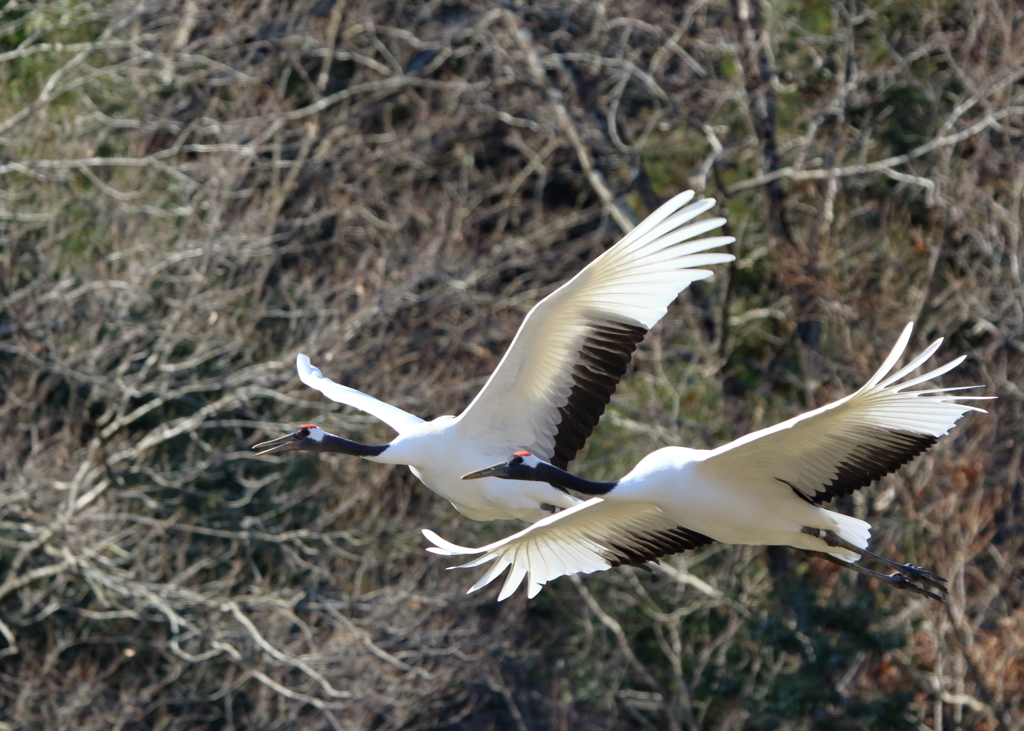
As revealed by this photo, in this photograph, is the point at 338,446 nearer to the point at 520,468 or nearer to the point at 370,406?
the point at 370,406

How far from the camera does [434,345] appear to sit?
17.5m

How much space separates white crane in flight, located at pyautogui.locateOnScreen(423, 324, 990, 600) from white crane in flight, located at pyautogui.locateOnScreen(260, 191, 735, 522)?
0.33 meters

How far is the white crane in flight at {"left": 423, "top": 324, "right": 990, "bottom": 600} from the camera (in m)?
6.89

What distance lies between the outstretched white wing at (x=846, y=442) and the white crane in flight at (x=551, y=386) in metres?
0.90

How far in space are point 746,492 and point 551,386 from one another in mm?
1420

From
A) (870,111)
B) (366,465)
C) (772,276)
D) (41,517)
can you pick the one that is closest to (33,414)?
(41,517)

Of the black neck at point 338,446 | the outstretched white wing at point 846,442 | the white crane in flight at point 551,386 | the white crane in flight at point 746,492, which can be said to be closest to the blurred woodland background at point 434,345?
the black neck at point 338,446

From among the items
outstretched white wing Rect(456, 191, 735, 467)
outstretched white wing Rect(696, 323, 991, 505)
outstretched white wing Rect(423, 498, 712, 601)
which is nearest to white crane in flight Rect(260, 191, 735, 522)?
outstretched white wing Rect(456, 191, 735, 467)

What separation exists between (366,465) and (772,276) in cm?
592

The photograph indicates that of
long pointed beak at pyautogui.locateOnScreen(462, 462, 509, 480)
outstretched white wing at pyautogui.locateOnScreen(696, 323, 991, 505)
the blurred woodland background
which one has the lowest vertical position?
the blurred woodland background

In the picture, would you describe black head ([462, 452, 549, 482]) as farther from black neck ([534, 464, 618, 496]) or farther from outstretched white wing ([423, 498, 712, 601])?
outstretched white wing ([423, 498, 712, 601])

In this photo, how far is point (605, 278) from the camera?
7.92 m

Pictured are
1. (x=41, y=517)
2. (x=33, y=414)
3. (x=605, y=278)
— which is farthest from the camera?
(x=33, y=414)

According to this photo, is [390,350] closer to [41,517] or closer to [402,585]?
[402,585]
